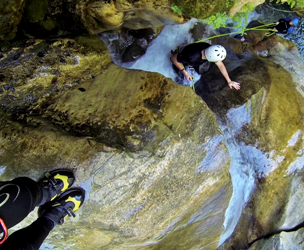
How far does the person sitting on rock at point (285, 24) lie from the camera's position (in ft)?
20.0

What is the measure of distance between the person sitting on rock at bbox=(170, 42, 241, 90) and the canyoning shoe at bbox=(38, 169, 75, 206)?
2.85 metres

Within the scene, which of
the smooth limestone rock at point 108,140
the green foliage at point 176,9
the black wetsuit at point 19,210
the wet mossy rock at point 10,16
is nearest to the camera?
the black wetsuit at point 19,210

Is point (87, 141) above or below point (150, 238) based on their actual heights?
above

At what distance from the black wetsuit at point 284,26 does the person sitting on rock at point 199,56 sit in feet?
8.55

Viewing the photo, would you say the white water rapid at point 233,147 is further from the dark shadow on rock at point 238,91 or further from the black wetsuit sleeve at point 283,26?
the black wetsuit sleeve at point 283,26

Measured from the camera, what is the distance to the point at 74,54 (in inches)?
126

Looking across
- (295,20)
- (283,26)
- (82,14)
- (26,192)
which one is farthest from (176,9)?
(295,20)

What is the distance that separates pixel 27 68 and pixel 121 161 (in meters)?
1.61

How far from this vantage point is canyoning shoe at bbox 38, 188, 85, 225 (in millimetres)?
3027

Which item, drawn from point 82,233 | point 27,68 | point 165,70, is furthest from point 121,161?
point 165,70

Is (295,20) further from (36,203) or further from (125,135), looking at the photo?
(36,203)

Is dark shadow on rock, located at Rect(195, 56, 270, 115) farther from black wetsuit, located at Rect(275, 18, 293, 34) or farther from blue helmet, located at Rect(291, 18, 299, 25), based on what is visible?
blue helmet, located at Rect(291, 18, 299, 25)

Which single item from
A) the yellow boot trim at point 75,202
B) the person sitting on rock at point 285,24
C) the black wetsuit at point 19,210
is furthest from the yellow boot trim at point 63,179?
the person sitting on rock at point 285,24

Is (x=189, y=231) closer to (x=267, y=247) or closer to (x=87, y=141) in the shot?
(x=267, y=247)
